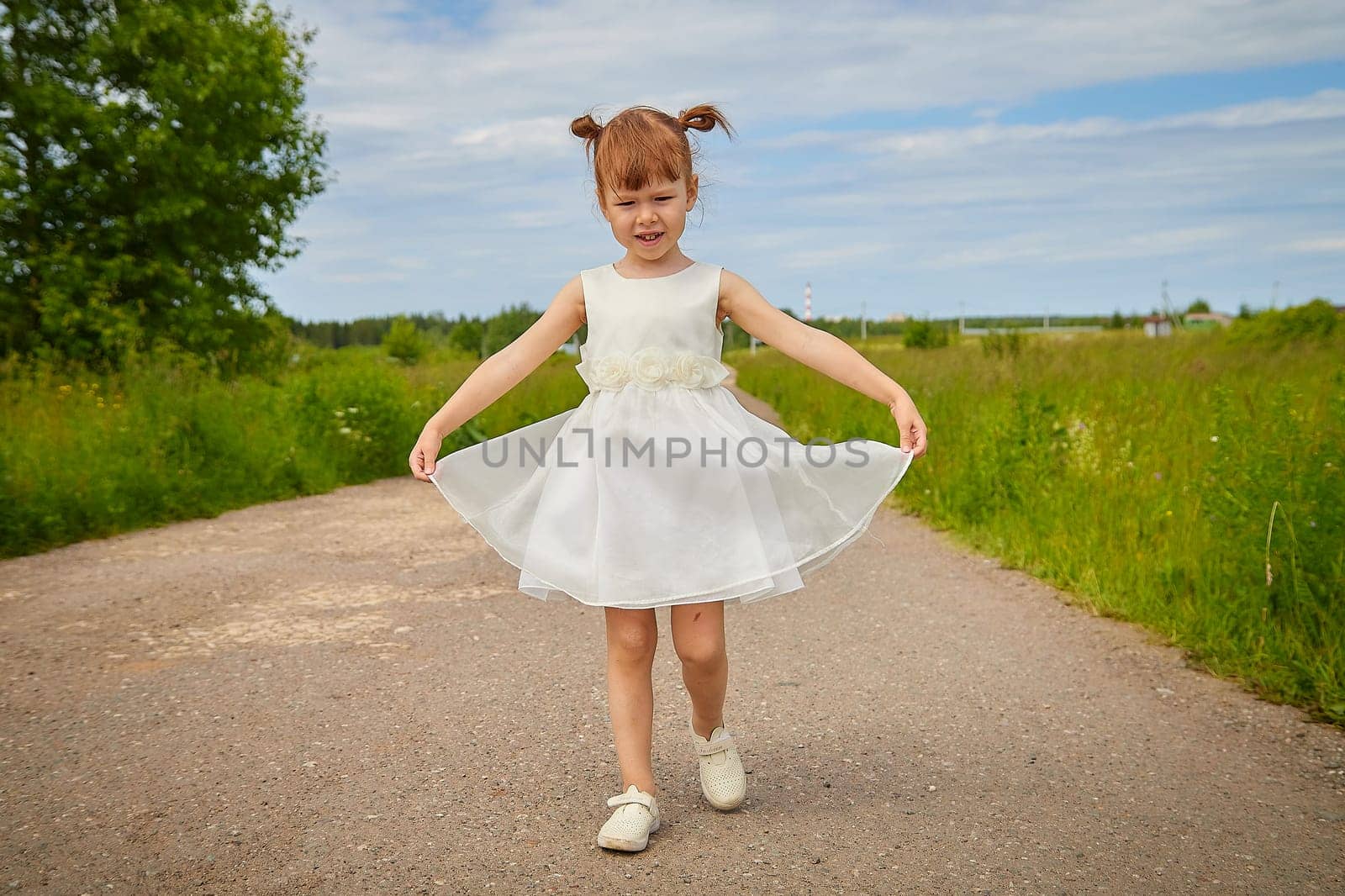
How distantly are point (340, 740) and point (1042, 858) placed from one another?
7.66 feet

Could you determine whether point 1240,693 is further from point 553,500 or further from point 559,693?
point 553,500

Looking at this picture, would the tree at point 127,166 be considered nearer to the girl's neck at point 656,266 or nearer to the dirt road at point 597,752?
the dirt road at point 597,752

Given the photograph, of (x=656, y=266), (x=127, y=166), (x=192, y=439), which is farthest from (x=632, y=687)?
(x=127, y=166)

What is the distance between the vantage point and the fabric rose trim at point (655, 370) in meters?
3.17

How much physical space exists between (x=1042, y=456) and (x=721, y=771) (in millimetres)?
5389

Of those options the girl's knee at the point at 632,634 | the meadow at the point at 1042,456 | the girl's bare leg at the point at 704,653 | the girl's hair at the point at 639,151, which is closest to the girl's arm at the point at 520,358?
the girl's hair at the point at 639,151

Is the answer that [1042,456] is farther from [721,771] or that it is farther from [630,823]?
[630,823]

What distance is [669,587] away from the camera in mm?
3014

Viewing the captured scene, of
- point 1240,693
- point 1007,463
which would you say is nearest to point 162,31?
point 1007,463

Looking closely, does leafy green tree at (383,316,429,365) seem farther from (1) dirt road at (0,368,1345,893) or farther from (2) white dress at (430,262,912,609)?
(2) white dress at (430,262,912,609)

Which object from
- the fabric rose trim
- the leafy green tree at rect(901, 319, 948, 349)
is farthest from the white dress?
the leafy green tree at rect(901, 319, 948, 349)

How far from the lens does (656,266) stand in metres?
3.27

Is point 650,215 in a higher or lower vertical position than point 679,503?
higher

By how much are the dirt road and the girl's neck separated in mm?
1556
